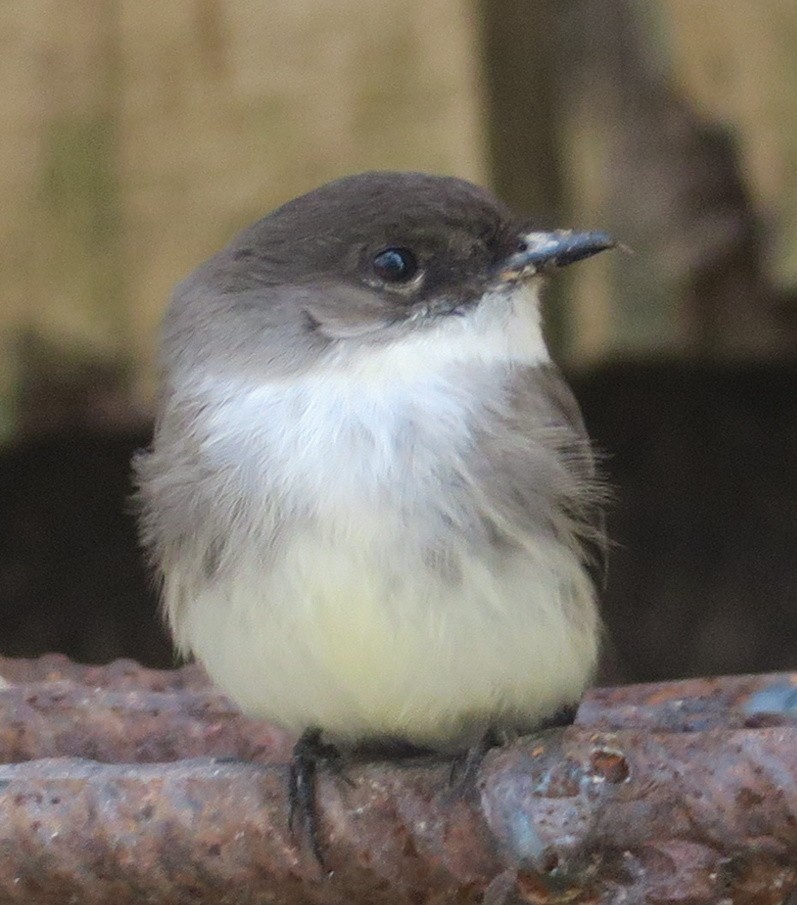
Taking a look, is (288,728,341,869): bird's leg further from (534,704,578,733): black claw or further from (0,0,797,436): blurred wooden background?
(0,0,797,436): blurred wooden background

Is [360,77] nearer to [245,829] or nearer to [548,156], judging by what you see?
[548,156]

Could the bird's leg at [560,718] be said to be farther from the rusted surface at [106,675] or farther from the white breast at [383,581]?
the rusted surface at [106,675]

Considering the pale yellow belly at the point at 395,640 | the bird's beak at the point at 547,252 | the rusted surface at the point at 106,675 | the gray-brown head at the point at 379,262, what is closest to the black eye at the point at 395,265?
the gray-brown head at the point at 379,262

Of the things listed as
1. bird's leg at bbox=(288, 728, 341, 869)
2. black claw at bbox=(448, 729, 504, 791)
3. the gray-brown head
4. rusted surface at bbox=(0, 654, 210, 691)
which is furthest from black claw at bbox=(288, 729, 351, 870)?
the gray-brown head

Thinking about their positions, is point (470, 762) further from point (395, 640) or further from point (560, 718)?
point (560, 718)

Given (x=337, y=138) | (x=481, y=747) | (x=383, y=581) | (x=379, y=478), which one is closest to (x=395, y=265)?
(x=379, y=478)

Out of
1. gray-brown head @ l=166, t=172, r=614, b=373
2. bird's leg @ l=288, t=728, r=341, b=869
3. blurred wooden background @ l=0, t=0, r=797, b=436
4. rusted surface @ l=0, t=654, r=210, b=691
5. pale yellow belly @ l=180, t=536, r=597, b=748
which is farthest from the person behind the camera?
blurred wooden background @ l=0, t=0, r=797, b=436
